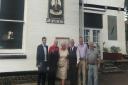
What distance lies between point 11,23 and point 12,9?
0.46m

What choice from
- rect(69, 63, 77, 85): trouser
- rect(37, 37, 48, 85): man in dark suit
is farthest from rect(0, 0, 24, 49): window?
rect(69, 63, 77, 85): trouser

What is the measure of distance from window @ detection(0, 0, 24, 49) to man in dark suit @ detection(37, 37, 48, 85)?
811 mm

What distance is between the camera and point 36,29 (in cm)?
987

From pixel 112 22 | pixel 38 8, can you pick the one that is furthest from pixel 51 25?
pixel 112 22

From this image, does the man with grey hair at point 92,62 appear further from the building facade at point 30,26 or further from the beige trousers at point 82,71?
the building facade at point 30,26

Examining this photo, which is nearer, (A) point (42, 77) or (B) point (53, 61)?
(A) point (42, 77)

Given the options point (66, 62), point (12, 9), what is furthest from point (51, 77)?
point (12, 9)

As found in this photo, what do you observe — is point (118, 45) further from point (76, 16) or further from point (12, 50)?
point (12, 50)

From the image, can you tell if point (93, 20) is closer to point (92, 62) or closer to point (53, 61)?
point (92, 62)

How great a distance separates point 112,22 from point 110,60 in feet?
9.75

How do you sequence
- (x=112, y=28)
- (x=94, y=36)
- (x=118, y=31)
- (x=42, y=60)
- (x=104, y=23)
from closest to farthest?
1. (x=42, y=60)
2. (x=94, y=36)
3. (x=104, y=23)
4. (x=112, y=28)
5. (x=118, y=31)

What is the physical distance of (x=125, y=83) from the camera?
11.6m

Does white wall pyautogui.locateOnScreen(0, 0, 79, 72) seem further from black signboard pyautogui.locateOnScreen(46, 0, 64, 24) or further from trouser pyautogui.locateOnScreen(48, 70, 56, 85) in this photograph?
trouser pyautogui.locateOnScreen(48, 70, 56, 85)

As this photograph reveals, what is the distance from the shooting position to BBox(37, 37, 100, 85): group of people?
30.5 ft
